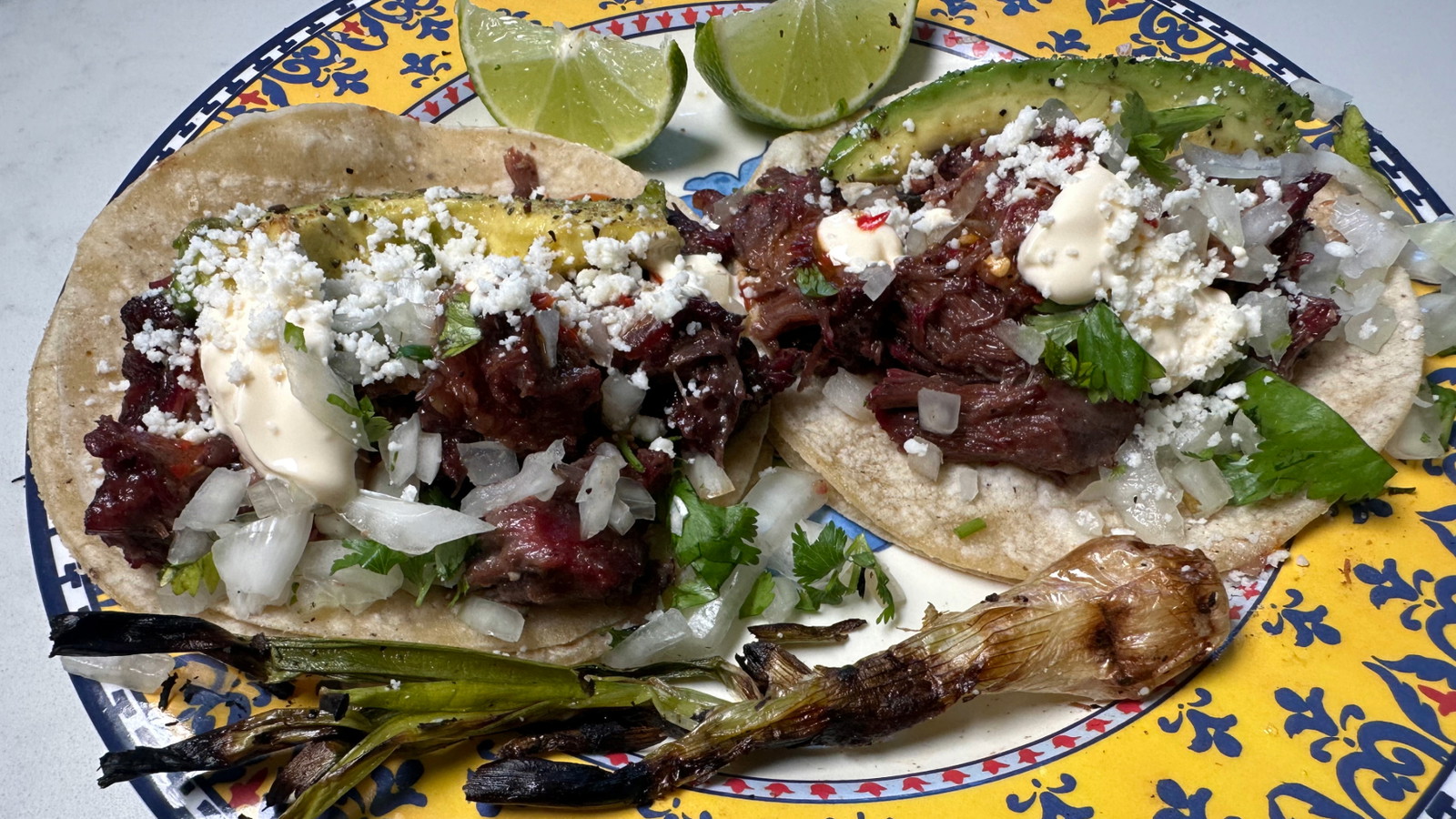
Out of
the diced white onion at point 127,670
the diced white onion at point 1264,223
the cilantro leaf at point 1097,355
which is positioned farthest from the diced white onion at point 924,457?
the diced white onion at point 127,670

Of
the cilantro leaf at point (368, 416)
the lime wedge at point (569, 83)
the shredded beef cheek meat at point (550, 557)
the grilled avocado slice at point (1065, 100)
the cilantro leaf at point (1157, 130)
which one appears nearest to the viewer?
the cilantro leaf at point (368, 416)

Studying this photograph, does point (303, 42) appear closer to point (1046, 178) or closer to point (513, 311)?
point (513, 311)

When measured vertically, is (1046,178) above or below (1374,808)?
above

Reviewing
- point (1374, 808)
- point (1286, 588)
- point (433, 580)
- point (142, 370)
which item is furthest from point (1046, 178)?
point (142, 370)

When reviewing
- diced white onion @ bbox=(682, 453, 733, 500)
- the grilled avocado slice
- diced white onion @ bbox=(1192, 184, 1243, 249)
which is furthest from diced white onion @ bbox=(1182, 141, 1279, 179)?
diced white onion @ bbox=(682, 453, 733, 500)

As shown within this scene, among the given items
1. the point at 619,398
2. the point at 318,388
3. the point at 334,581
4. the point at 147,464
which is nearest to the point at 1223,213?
the point at 619,398

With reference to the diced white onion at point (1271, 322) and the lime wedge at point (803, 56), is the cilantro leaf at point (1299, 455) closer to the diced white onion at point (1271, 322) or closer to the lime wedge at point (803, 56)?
the diced white onion at point (1271, 322)

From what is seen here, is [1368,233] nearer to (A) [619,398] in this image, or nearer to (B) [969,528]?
(B) [969,528]
